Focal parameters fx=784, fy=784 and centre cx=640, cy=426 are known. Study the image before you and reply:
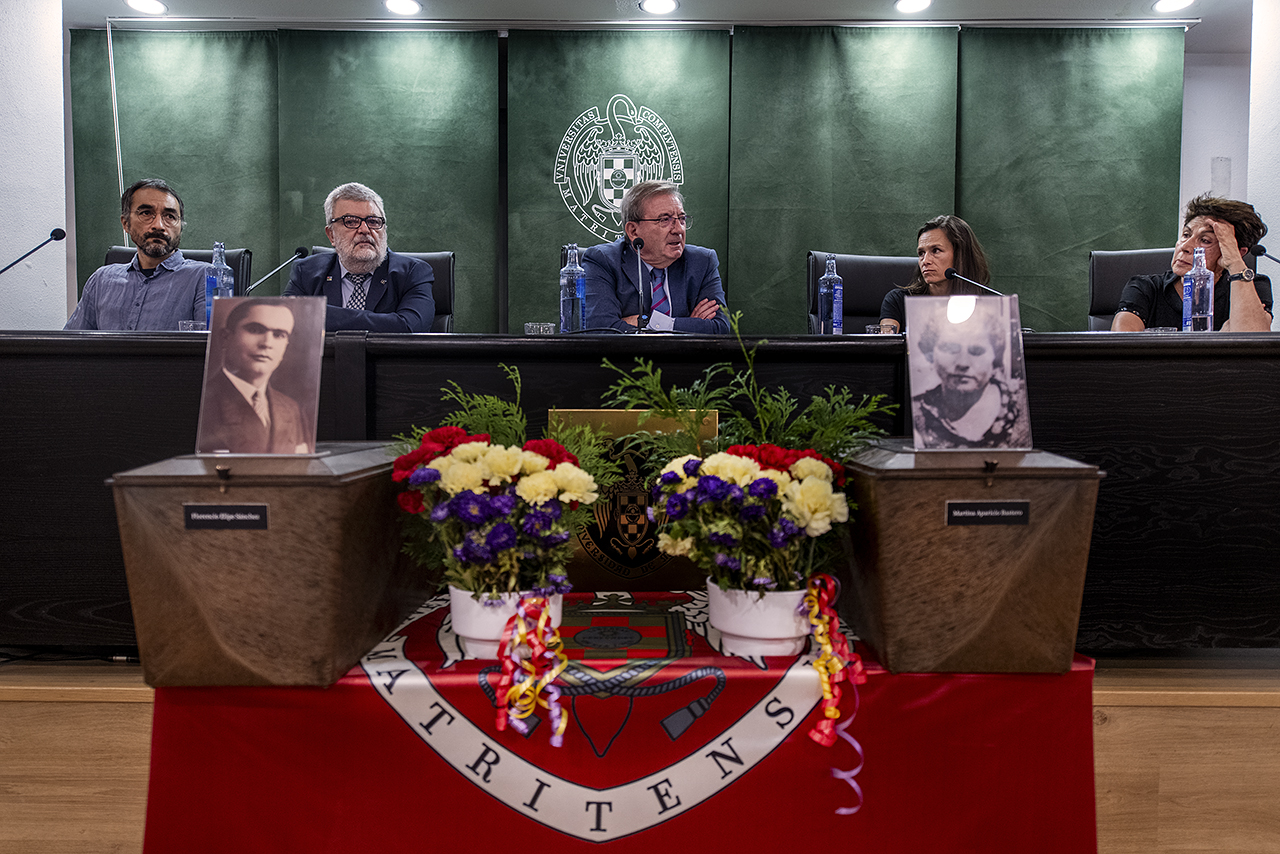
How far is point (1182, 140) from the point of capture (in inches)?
175

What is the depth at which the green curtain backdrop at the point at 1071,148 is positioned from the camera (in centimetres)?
409

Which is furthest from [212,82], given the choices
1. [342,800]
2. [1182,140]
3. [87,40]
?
[1182,140]

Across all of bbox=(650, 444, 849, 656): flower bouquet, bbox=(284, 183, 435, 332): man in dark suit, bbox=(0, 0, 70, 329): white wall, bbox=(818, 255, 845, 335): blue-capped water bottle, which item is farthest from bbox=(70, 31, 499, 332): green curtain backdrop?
bbox=(650, 444, 849, 656): flower bouquet

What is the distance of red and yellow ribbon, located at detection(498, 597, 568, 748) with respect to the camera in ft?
3.03

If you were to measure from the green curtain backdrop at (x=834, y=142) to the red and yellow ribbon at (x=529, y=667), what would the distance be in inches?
132

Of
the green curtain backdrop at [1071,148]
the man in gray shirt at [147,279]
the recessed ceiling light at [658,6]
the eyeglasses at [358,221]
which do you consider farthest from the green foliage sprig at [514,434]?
the green curtain backdrop at [1071,148]

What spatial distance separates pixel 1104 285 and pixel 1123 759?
2.39 m

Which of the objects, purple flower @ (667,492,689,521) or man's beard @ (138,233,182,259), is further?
man's beard @ (138,233,182,259)

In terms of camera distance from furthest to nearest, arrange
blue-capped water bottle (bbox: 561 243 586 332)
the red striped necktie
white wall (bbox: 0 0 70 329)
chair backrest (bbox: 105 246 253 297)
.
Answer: chair backrest (bbox: 105 246 253 297) < the red striped necktie < white wall (bbox: 0 0 70 329) < blue-capped water bottle (bbox: 561 243 586 332)

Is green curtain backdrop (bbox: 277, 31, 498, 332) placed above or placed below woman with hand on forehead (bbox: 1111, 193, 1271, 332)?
above

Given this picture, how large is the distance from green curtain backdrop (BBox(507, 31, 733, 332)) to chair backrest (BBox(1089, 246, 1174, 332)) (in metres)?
1.73

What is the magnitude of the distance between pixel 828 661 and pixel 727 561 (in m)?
0.17

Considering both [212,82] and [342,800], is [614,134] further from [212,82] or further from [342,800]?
[342,800]

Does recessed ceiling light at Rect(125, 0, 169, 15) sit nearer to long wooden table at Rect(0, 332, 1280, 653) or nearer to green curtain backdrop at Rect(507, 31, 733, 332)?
green curtain backdrop at Rect(507, 31, 733, 332)
